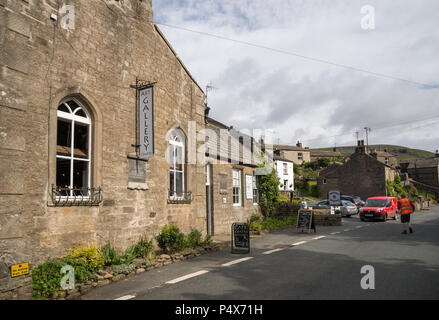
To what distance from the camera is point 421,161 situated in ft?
230

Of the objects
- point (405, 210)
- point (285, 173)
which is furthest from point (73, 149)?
point (285, 173)

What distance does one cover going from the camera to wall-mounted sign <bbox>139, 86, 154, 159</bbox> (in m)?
9.88

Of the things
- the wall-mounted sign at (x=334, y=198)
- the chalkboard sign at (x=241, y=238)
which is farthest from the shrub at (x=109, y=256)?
the wall-mounted sign at (x=334, y=198)

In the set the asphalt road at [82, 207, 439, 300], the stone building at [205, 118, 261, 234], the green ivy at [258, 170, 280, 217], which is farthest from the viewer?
the green ivy at [258, 170, 280, 217]

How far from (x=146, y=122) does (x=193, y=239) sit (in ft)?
13.3

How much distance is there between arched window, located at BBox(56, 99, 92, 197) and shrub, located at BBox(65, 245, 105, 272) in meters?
1.30

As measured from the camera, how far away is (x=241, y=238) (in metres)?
11.0

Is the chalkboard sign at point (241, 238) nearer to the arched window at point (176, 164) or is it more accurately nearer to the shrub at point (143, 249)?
the arched window at point (176, 164)

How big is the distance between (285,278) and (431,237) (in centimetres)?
974

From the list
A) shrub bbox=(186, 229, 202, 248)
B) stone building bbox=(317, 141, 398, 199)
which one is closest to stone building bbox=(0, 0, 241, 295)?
shrub bbox=(186, 229, 202, 248)

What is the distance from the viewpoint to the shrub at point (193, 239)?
435 inches

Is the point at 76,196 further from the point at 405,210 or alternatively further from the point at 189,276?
the point at 405,210

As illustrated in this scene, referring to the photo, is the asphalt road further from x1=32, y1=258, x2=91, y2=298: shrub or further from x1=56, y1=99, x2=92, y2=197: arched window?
x1=56, y1=99, x2=92, y2=197: arched window
